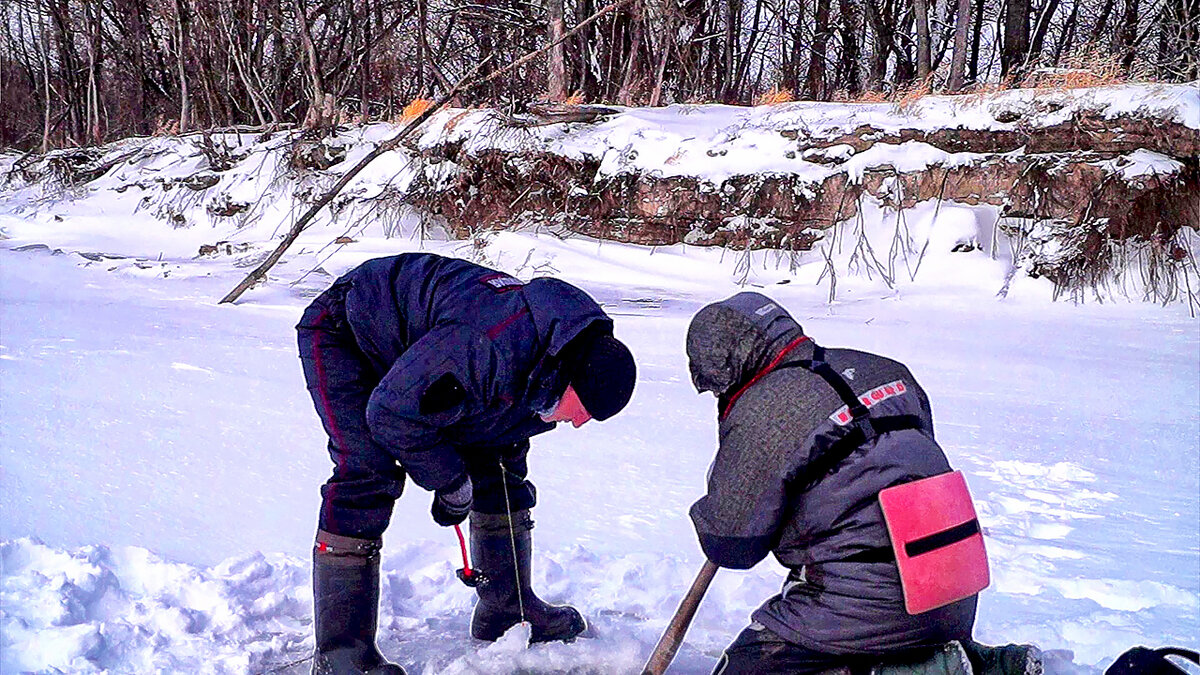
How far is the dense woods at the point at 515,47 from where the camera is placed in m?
12.7

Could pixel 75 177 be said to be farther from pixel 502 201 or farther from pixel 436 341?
pixel 436 341

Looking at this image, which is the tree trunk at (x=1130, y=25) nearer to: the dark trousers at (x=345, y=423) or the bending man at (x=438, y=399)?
the bending man at (x=438, y=399)

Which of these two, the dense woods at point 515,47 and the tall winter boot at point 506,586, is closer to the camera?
the tall winter boot at point 506,586

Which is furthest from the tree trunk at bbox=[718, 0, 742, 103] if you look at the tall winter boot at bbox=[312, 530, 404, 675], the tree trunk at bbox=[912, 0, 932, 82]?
the tall winter boot at bbox=[312, 530, 404, 675]

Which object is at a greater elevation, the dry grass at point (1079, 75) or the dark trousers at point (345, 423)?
the dry grass at point (1079, 75)

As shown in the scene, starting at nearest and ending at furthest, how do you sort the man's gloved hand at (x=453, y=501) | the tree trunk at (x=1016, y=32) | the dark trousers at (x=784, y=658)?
1. the dark trousers at (x=784, y=658)
2. the man's gloved hand at (x=453, y=501)
3. the tree trunk at (x=1016, y=32)

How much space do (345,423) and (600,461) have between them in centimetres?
194

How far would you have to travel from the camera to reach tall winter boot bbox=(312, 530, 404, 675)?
7.25 feet

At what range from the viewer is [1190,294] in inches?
275

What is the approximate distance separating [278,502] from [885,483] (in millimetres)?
2359

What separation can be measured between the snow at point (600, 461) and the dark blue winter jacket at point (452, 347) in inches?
26.7

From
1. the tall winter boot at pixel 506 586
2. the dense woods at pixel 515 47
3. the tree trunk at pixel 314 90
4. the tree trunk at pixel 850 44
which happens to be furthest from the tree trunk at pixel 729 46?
the tall winter boot at pixel 506 586

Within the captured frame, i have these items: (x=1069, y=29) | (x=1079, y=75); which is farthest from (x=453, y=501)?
(x=1069, y=29)

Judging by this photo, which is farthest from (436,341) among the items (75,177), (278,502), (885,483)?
(75,177)
